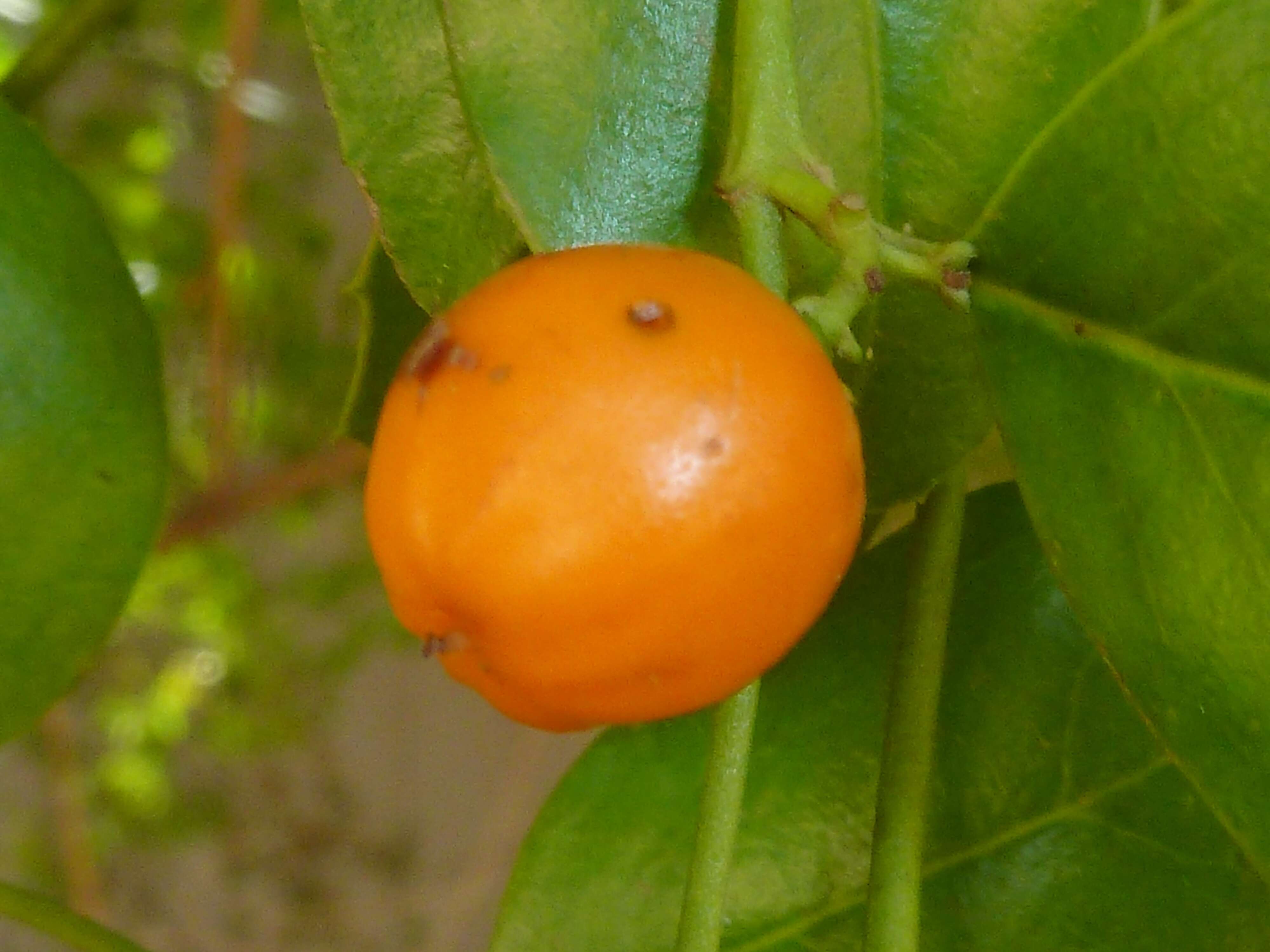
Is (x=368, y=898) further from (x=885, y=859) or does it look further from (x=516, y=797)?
(x=885, y=859)

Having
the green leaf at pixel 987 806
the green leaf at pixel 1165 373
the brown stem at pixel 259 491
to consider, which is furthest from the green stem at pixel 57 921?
the brown stem at pixel 259 491

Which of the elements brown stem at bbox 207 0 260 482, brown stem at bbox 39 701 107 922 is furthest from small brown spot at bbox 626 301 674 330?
brown stem at bbox 39 701 107 922

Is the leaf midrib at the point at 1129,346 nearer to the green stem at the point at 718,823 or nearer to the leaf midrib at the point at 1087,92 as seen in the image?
the leaf midrib at the point at 1087,92

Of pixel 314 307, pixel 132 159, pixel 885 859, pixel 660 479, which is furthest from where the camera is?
pixel 314 307

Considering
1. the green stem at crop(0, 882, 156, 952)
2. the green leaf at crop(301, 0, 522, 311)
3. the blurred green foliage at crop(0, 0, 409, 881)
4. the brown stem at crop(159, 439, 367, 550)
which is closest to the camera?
the green leaf at crop(301, 0, 522, 311)

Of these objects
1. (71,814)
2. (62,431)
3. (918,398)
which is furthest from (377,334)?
(71,814)

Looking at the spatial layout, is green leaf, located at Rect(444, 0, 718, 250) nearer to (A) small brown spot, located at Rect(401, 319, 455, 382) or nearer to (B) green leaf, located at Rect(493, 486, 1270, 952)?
(A) small brown spot, located at Rect(401, 319, 455, 382)

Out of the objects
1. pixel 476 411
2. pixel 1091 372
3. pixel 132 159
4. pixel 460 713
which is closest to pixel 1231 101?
pixel 1091 372
